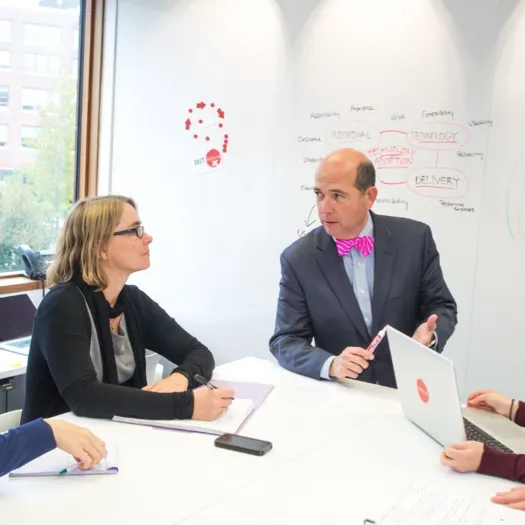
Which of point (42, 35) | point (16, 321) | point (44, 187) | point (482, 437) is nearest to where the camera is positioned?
point (482, 437)

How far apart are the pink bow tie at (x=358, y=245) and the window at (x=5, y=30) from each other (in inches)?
106

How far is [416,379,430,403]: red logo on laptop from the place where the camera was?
166 centimetres

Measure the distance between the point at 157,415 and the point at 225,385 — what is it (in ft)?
1.23

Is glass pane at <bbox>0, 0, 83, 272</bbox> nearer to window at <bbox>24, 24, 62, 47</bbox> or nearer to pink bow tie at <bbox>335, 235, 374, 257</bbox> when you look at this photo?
window at <bbox>24, 24, 62, 47</bbox>

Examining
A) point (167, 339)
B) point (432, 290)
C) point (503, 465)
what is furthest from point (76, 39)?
point (503, 465)

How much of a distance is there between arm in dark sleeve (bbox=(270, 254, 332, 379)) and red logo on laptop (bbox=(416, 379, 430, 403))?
1.71ft

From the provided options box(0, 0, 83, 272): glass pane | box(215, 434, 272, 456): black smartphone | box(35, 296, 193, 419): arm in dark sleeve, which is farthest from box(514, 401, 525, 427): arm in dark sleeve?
→ box(0, 0, 83, 272): glass pane

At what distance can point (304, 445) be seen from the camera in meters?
1.63

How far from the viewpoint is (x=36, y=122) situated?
4.14m

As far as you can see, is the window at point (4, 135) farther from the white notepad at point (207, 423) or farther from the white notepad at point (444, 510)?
the white notepad at point (444, 510)

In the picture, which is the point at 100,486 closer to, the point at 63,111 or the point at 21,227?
the point at 21,227

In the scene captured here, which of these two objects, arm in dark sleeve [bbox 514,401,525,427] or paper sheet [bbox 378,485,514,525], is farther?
arm in dark sleeve [bbox 514,401,525,427]

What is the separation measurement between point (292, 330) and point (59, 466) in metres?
1.10

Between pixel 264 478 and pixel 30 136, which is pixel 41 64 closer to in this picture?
pixel 30 136
